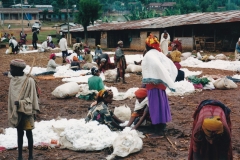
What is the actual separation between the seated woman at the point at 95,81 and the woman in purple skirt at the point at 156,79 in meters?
2.36

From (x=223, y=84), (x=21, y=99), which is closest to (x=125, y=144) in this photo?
(x=21, y=99)

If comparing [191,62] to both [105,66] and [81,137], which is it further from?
[81,137]

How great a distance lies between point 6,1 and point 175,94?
5413cm

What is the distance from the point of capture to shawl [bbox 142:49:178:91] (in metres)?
5.43

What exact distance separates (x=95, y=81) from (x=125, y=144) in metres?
3.29

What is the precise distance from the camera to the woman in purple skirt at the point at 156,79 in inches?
214

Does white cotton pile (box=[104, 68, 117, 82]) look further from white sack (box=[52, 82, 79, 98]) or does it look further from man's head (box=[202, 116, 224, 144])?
man's head (box=[202, 116, 224, 144])

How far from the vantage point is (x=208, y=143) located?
295 centimetres

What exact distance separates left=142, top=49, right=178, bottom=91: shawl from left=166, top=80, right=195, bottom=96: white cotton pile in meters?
3.33

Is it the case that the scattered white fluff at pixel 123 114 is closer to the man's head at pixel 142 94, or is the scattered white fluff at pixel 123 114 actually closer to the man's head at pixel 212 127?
the man's head at pixel 142 94

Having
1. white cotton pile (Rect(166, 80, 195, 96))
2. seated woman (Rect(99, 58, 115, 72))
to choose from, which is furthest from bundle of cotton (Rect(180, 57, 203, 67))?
white cotton pile (Rect(166, 80, 195, 96))

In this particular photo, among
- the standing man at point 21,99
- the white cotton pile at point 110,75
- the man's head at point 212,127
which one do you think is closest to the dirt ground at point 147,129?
the white cotton pile at point 110,75

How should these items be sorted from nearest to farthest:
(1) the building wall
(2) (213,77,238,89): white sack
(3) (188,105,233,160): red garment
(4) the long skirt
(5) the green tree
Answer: (3) (188,105,233,160): red garment
(4) the long skirt
(2) (213,77,238,89): white sack
(1) the building wall
(5) the green tree

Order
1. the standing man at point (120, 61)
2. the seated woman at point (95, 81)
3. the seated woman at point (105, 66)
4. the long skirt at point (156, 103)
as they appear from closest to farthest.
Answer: the long skirt at point (156, 103) < the seated woman at point (95, 81) < the standing man at point (120, 61) < the seated woman at point (105, 66)
